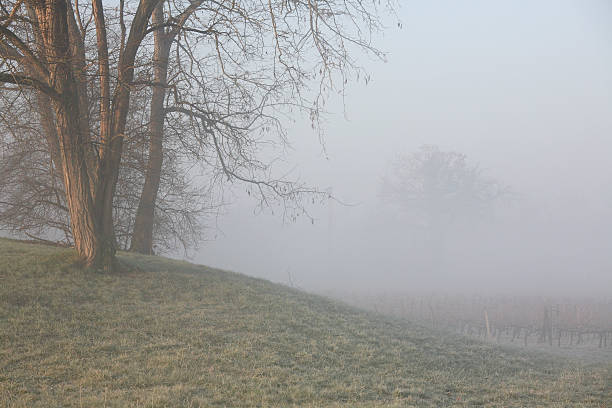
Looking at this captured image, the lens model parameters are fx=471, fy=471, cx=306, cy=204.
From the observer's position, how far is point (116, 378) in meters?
5.98

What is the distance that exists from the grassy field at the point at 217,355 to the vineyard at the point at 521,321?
734 centimetres

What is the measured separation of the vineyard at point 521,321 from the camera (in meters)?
17.6

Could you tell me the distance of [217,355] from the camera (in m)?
7.11

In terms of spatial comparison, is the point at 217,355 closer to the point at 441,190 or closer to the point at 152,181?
the point at 152,181

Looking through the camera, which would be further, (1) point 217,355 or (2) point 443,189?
(2) point 443,189

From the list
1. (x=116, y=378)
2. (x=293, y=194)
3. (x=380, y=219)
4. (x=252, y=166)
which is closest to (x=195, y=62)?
(x=252, y=166)

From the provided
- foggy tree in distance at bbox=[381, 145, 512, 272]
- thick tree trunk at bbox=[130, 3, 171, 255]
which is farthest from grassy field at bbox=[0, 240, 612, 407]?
foggy tree in distance at bbox=[381, 145, 512, 272]

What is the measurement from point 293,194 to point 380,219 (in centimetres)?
6236

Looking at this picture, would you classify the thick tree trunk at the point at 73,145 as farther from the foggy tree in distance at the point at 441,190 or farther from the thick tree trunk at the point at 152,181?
the foggy tree in distance at the point at 441,190

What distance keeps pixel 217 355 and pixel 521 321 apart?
693 inches

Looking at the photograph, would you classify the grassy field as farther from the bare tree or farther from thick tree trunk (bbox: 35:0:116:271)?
the bare tree

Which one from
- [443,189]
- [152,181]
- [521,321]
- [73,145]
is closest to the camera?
[73,145]

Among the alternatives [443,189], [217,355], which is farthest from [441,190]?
[217,355]

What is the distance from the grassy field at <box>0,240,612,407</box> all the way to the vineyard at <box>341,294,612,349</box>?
24.1ft
